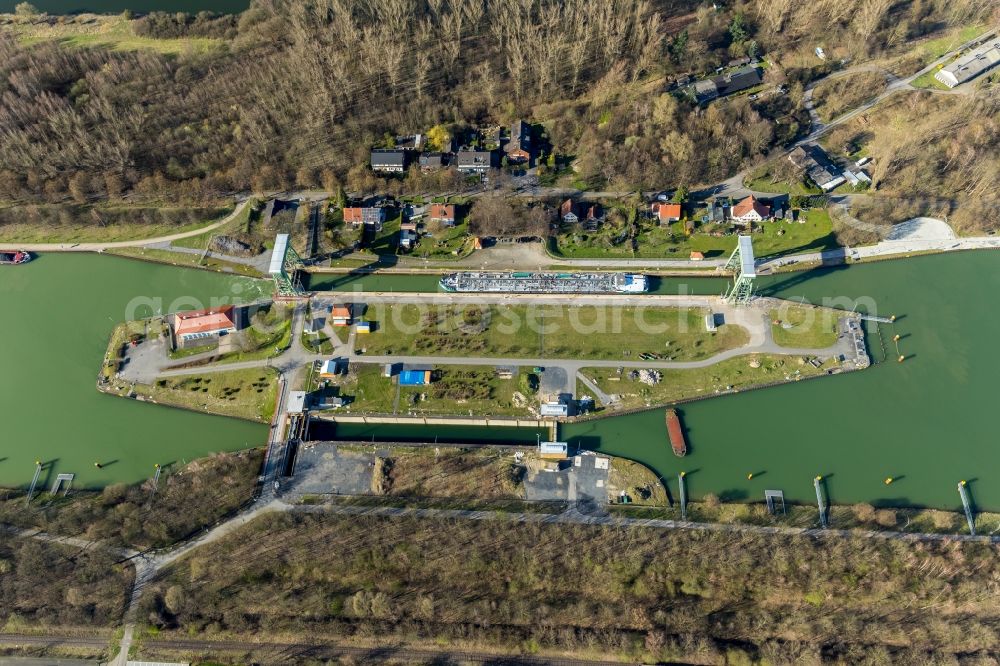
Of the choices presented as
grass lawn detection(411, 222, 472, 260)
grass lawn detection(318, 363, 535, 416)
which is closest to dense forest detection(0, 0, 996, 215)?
grass lawn detection(411, 222, 472, 260)

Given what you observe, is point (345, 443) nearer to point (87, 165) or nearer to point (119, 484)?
point (119, 484)

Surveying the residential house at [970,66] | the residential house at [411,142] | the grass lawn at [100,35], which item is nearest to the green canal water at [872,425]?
the residential house at [970,66]

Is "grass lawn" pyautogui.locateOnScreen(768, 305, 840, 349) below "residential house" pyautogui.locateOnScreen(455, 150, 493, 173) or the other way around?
below

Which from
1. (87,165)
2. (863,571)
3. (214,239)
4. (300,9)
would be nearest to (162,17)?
(300,9)

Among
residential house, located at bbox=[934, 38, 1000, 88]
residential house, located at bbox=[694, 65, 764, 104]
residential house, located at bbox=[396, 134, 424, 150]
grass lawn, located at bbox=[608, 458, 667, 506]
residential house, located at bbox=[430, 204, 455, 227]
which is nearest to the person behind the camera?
grass lawn, located at bbox=[608, 458, 667, 506]

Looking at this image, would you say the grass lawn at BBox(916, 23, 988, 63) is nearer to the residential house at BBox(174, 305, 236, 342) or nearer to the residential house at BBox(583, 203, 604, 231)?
the residential house at BBox(583, 203, 604, 231)

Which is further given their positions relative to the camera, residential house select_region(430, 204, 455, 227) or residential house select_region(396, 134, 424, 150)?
residential house select_region(396, 134, 424, 150)
